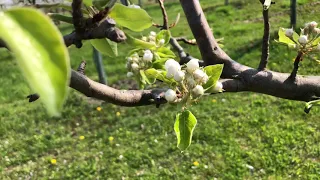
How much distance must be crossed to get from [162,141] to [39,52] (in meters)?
2.89

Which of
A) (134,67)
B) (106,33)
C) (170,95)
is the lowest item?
(134,67)

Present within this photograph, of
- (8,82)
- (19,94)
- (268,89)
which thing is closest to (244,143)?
(268,89)

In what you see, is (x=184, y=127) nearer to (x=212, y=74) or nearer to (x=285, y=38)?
(x=212, y=74)

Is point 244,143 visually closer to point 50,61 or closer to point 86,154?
point 86,154

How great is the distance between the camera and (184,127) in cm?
71

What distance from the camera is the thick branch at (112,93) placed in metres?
0.67

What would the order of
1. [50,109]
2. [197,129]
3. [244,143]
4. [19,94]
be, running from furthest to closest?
[19,94] → [197,129] → [244,143] → [50,109]

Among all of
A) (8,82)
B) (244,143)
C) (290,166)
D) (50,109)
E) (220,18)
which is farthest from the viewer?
(220,18)

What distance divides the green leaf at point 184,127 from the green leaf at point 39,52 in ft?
1.56

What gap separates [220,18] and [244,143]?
3.52 m

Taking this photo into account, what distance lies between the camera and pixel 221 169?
270cm

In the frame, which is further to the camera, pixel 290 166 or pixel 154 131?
pixel 154 131

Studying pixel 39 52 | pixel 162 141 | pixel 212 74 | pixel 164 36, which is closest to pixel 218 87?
pixel 212 74

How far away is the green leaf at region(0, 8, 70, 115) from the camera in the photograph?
0.22m
